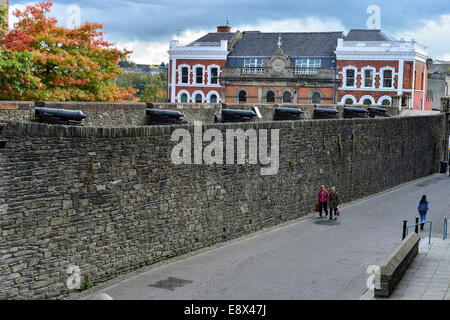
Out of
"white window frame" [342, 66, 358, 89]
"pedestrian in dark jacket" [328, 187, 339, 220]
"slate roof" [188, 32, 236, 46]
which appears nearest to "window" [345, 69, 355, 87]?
"white window frame" [342, 66, 358, 89]

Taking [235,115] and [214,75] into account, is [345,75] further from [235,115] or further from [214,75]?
[235,115]

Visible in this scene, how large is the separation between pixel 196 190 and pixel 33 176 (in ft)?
19.6

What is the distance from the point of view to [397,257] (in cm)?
1496

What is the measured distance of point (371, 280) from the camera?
15328 mm

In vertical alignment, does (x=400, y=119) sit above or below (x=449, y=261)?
above

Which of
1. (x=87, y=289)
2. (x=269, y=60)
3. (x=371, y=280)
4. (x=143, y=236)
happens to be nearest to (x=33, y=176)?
(x=87, y=289)

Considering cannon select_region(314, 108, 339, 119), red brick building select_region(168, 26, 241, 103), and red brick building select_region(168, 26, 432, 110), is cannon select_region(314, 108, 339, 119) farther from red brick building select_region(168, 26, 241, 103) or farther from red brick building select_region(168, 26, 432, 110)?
red brick building select_region(168, 26, 241, 103)

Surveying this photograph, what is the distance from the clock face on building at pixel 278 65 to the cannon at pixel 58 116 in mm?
46397

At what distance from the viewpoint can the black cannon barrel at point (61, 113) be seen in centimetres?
1606

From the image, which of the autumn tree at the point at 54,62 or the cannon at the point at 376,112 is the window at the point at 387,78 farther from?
the autumn tree at the point at 54,62

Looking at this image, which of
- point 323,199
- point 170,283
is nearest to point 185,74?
point 323,199

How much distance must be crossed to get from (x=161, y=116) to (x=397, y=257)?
31.5ft
